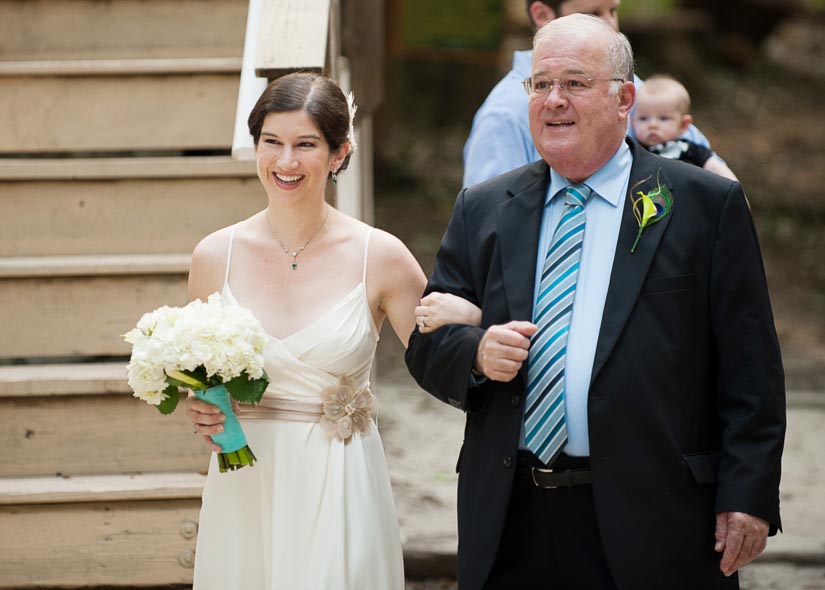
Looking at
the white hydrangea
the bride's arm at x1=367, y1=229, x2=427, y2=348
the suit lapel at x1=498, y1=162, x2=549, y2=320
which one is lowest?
the white hydrangea

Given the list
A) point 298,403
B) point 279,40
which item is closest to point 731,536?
point 298,403

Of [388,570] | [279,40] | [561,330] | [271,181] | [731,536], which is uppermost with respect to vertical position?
[279,40]

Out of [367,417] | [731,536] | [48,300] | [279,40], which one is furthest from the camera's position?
[48,300]

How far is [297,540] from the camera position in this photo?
11.5 feet

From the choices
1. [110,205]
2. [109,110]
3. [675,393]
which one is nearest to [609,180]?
[675,393]

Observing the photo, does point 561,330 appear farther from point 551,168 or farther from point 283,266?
point 283,266

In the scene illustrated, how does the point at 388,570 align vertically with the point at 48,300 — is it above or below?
below

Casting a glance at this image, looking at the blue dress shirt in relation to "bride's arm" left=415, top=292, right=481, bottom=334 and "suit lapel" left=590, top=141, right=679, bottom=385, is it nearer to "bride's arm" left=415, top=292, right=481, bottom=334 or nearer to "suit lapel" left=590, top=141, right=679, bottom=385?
"suit lapel" left=590, top=141, right=679, bottom=385

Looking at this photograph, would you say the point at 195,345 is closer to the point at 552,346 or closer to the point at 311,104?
the point at 311,104

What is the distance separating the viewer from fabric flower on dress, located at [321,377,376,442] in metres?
3.54

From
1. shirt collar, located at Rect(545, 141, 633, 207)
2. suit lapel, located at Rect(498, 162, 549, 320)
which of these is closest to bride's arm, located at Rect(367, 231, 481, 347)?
suit lapel, located at Rect(498, 162, 549, 320)

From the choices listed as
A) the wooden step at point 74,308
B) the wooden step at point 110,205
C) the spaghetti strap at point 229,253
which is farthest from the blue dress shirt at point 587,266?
the wooden step at point 110,205

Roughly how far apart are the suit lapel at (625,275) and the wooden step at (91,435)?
199 cm

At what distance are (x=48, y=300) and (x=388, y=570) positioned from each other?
2.06 m
